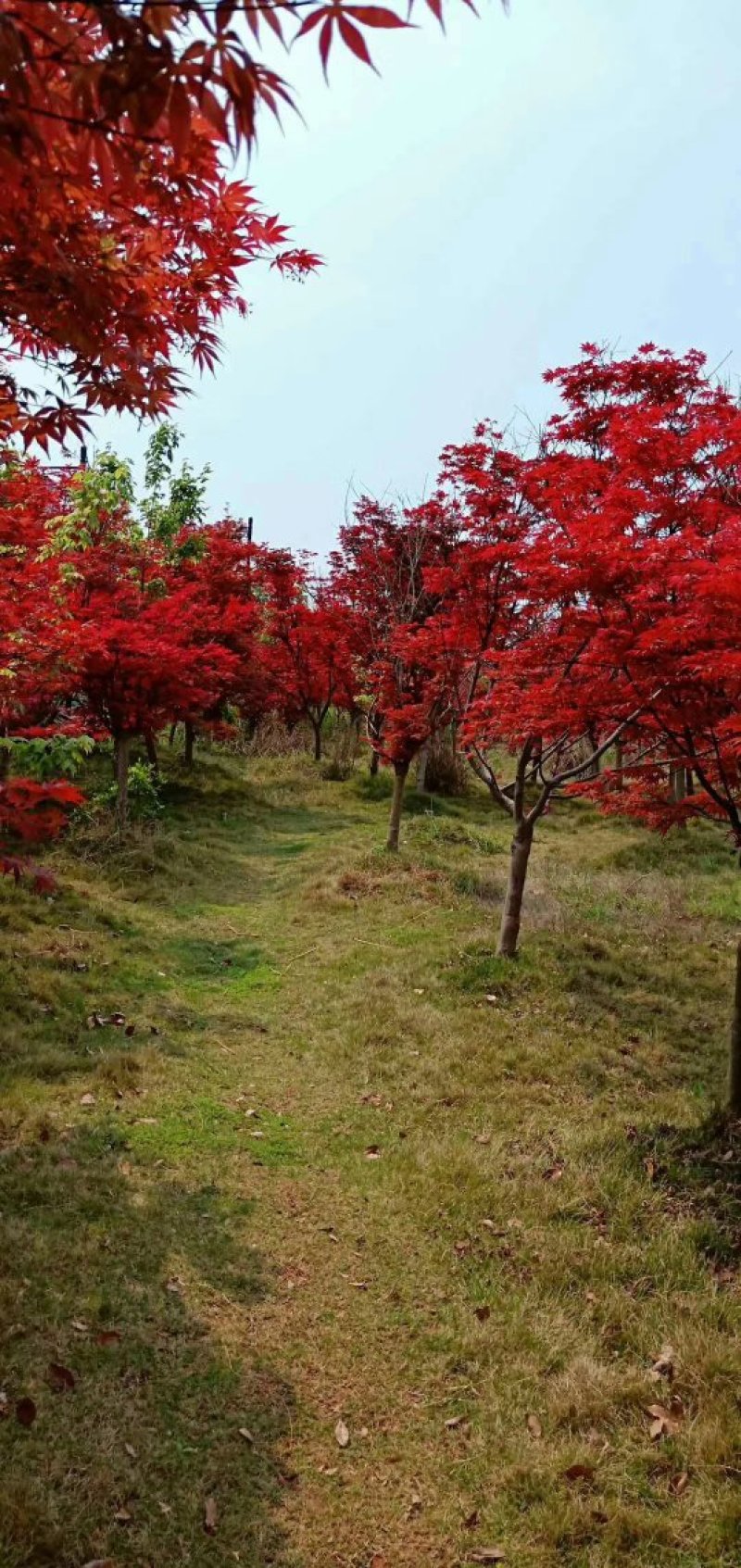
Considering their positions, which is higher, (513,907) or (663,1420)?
(513,907)

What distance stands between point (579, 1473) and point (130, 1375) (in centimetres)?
162

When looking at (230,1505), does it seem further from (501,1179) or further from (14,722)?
(14,722)

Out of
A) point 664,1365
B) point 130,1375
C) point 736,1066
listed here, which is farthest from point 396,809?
point 130,1375

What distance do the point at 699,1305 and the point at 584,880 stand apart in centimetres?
791

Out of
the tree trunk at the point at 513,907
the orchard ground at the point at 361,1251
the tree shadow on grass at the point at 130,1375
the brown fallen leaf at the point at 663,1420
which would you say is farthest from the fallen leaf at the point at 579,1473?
the tree trunk at the point at 513,907

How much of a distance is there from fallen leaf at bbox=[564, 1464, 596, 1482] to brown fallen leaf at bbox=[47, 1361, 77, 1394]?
175 cm

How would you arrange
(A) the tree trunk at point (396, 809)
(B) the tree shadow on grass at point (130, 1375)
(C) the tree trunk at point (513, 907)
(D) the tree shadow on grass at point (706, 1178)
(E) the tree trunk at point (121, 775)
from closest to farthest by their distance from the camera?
(B) the tree shadow on grass at point (130, 1375), (D) the tree shadow on grass at point (706, 1178), (C) the tree trunk at point (513, 907), (E) the tree trunk at point (121, 775), (A) the tree trunk at point (396, 809)

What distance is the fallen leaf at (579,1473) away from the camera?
2797 millimetres

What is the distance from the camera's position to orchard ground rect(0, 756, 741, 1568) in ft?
8.79

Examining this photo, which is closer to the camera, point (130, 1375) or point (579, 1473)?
point (579, 1473)

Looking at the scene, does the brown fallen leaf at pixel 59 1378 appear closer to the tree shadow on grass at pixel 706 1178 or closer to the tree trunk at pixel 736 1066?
the tree shadow on grass at pixel 706 1178

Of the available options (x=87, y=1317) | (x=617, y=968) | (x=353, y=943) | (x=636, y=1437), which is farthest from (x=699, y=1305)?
(x=353, y=943)

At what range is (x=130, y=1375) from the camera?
10.1 ft

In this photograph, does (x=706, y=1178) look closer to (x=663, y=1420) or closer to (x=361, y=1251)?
(x=663, y=1420)
